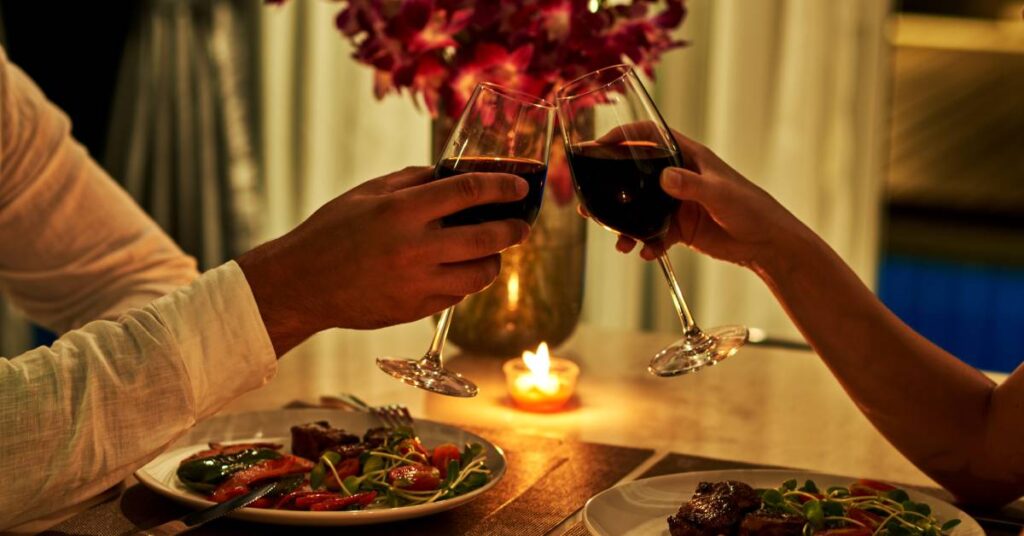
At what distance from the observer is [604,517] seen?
1071 millimetres

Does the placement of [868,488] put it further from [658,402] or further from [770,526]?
[658,402]

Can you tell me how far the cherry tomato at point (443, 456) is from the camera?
4.01ft

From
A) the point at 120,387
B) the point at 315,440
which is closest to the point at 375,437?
the point at 315,440

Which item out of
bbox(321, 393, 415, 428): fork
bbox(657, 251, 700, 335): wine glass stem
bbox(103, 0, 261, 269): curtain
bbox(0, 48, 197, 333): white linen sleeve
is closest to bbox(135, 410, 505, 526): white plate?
bbox(321, 393, 415, 428): fork

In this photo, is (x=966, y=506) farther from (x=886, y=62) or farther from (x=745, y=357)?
(x=886, y=62)

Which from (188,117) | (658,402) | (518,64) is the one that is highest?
(518,64)

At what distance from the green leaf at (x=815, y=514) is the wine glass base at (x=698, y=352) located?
19cm

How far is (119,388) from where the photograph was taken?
3.47 feet

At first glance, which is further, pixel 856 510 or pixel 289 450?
pixel 289 450

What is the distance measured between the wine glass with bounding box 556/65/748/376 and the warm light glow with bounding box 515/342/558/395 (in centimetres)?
35

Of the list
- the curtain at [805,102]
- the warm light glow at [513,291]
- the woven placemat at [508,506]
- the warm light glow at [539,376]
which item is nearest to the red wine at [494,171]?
the woven placemat at [508,506]

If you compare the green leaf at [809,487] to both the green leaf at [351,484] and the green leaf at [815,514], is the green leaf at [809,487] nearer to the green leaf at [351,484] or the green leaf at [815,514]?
→ the green leaf at [815,514]

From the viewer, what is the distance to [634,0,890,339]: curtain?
3.18 m

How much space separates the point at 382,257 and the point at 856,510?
460mm
